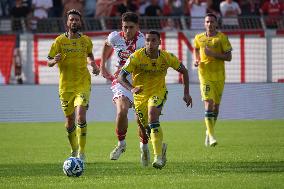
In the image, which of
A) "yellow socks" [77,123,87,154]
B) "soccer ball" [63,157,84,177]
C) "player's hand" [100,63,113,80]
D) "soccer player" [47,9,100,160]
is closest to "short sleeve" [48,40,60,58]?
"soccer player" [47,9,100,160]

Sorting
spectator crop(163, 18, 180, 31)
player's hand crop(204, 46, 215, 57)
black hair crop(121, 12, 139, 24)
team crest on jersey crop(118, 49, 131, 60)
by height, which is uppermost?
black hair crop(121, 12, 139, 24)

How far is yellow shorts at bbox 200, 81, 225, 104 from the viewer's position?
19281 mm

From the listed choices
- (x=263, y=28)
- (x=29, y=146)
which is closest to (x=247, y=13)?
(x=263, y=28)

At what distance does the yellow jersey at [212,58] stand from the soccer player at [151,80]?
206 inches

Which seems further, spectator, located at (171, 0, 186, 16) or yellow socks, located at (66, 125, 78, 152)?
spectator, located at (171, 0, 186, 16)

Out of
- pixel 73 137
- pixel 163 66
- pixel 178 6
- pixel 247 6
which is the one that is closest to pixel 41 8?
pixel 178 6

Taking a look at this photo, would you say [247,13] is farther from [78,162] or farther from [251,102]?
[78,162]

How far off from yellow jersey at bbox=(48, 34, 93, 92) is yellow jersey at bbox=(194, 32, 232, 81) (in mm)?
4455

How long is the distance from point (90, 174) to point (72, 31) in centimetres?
287

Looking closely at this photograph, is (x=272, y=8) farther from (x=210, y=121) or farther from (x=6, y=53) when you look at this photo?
(x=210, y=121)

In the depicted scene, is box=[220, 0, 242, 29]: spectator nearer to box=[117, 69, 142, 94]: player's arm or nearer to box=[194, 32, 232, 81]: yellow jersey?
box=[194, 32, 232, 81]: yellow jersey

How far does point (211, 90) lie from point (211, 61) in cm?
60

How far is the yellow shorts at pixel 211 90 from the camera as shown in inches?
759

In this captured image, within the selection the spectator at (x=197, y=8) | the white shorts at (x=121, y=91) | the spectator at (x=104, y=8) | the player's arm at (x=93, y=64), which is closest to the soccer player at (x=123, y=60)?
the white shorts at (x=121, y=91)
